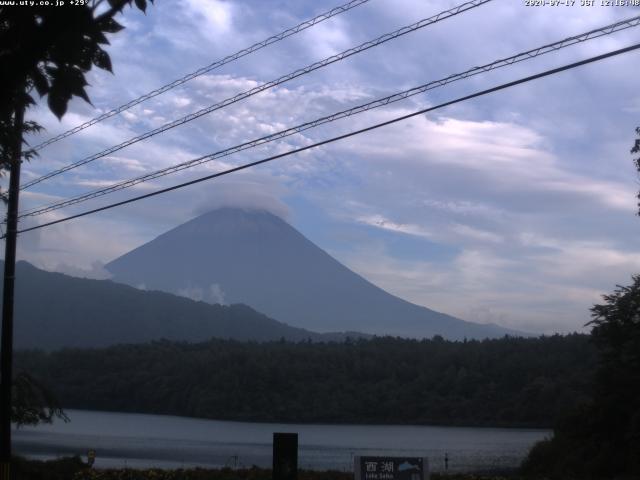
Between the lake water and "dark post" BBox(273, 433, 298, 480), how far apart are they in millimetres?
19423

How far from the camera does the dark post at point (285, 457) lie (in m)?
12.7

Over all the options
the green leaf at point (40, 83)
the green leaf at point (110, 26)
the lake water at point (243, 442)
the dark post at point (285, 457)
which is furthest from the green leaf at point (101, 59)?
the lake water at point (243, 442)

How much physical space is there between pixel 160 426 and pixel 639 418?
200ft

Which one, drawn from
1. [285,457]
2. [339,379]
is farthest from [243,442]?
[285,457]

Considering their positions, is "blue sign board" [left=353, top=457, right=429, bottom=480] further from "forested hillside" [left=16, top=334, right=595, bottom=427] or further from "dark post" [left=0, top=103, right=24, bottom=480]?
"forested hillside" [left=16, top=334, right=595, bottom=427]

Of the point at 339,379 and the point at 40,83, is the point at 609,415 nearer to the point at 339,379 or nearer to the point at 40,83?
the point at 40,83

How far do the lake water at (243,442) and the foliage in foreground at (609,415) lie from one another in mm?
4554

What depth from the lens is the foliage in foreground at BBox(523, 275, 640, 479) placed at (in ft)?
90.9

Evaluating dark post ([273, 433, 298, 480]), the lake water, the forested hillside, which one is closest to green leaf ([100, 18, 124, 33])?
dark post ([273, 433, 298, 480])

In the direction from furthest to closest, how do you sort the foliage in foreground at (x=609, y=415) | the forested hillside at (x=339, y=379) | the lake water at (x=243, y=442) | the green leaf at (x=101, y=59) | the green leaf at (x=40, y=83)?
the forested hillside at (x=339, y=379), the lake water at (x=243, y=442), the foliage in foreground at (x=609, y=415), the green leaf at (x=101, y=59), the green leaf at (x=40, y=83)

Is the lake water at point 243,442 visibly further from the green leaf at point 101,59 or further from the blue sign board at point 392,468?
the green leaf at point 101,59

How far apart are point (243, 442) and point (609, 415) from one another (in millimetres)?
37436

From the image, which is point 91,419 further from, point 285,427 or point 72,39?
point 72,39

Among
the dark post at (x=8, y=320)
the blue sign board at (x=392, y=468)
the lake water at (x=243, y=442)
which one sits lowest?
the lake water at (x=243, y=442)
